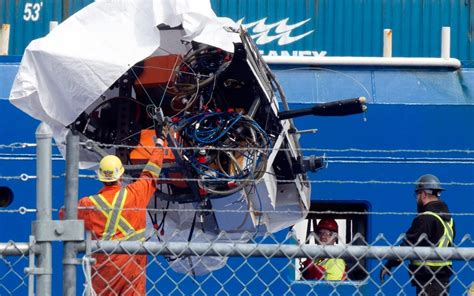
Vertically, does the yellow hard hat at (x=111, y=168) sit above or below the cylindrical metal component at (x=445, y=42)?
below

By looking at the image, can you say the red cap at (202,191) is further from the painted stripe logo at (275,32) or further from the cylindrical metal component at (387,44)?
the painted stripe logo at (275,32)

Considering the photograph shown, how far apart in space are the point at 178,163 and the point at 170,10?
0.93m

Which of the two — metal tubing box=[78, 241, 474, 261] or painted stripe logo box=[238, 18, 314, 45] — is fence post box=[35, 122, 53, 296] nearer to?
metal tubing box=[78, 241, 474, 261]

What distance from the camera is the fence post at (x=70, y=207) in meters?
4.02

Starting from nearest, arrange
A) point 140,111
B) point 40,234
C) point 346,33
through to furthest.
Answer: point 40,234 < point 140,111 < point 346,33

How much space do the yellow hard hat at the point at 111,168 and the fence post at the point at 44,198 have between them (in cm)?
205

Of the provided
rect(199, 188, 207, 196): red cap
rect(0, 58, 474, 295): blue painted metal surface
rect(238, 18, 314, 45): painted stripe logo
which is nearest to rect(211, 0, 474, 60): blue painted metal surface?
rect(238, 18, 314, 45): painted stripe logo

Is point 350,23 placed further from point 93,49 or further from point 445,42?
point 93,49

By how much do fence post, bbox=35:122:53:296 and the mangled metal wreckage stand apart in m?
2.16

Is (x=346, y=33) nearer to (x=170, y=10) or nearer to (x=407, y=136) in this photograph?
(x=407, y=136)

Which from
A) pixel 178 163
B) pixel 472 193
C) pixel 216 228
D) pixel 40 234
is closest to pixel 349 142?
pixel 472 193

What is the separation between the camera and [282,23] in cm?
1071

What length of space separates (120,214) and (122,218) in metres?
0.03

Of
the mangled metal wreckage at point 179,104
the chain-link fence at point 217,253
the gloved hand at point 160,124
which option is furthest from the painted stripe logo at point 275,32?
the gloved hand at point 160,124
